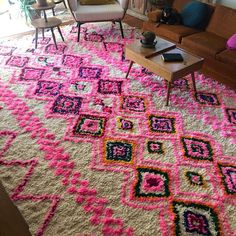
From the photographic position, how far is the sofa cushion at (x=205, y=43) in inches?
116

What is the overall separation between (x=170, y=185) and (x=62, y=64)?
2.05m

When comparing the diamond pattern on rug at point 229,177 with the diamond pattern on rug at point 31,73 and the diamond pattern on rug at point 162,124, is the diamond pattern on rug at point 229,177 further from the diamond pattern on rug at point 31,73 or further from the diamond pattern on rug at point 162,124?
the diamond pattern on rug at point 31,73

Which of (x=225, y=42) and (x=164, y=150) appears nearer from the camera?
(x=164, y=150)

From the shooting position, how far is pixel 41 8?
11.1ft

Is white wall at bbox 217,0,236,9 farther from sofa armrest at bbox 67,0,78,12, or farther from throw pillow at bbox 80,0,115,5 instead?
sofa armrest at bbox 67,0,78,12

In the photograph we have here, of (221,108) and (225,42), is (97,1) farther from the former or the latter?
(221,108)

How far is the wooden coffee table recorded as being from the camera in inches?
98.0

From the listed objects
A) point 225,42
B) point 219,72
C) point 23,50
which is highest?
point 225,42

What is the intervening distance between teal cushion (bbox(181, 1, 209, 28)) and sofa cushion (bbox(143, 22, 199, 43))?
76mm

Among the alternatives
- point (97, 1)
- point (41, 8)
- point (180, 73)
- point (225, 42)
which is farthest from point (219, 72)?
point (41, 8)

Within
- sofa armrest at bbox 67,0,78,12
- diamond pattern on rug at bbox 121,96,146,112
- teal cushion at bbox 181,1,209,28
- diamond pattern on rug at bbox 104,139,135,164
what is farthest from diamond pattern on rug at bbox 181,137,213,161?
sofa armrest at bbox 67,0,78,12

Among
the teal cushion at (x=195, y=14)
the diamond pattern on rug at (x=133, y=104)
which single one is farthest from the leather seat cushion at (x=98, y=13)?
the diamond pattern on rug at (x=133, y=104)

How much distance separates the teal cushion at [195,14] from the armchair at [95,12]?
2.69 ft

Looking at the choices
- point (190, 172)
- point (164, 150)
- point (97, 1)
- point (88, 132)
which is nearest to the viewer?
point (190, 172)
